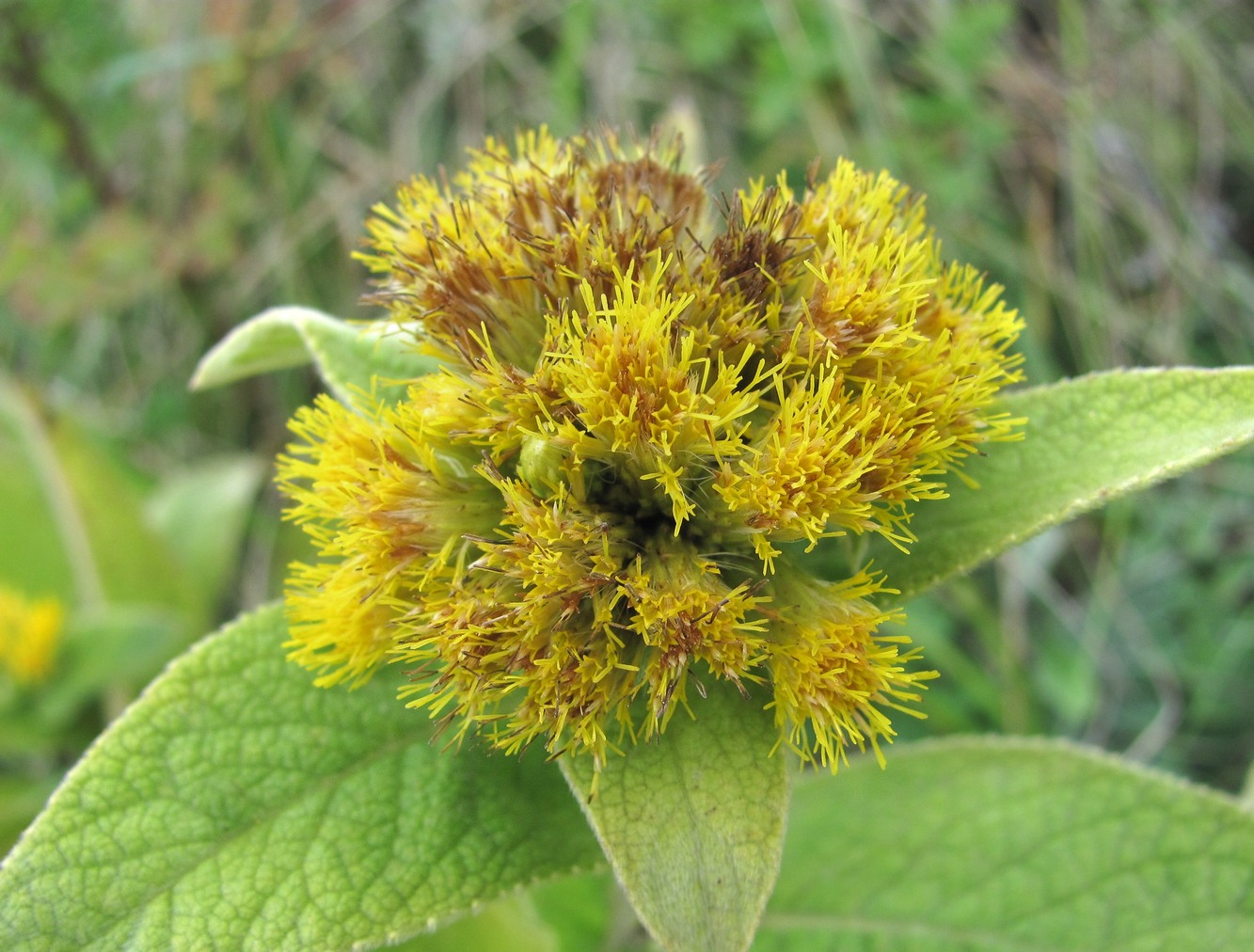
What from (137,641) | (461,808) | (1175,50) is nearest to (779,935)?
(461,808)

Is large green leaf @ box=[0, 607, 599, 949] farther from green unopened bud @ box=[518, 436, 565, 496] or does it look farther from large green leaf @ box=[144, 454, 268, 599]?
large green leaf @ box=[144, 454, 268, 599]

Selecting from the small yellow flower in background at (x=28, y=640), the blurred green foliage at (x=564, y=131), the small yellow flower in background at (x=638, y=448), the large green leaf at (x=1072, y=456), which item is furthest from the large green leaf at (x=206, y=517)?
the large green leaf at (x=1072, y=456)

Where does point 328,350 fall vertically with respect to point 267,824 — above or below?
above

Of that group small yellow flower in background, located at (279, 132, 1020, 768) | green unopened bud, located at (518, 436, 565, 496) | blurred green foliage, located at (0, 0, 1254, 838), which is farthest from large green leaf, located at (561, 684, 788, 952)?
blurred green foliage, located at (0, 0, 1254, 838)

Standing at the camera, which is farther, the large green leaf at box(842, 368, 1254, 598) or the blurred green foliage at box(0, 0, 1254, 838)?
the blurred green foliage at box(0, 0, 1254, 838)

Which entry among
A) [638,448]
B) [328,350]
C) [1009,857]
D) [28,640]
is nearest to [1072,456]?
[638,448]

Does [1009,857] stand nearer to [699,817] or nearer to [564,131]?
[699,817]
